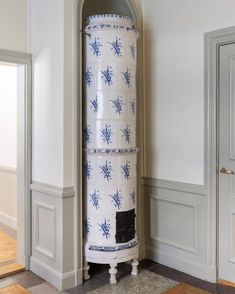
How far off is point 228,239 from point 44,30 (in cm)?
243

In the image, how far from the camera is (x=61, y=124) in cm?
284

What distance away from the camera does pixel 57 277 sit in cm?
289

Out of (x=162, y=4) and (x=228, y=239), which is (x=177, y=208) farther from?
(x=162, y=4)

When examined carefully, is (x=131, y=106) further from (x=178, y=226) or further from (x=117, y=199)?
Answer: (x=178, y=226)

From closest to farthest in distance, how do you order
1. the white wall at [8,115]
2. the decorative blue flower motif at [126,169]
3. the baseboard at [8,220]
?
the decorative blue flower motif at [126,169] → the white wall at [8,115] → the baseboard at [8,220]

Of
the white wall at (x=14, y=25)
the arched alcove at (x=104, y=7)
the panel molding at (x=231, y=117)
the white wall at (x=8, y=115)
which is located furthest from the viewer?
the white wall at (x=8, y=115)

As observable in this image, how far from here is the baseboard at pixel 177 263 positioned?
3052mm

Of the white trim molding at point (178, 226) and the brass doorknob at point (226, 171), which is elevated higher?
the brass doorknob at point (226, 171)

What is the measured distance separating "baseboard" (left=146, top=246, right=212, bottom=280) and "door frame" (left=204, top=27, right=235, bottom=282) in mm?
105

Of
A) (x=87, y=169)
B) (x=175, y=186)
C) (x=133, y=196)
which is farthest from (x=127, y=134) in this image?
(x=175, y=186)

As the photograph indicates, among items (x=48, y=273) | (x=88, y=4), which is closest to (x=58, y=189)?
(x=48, y=273)

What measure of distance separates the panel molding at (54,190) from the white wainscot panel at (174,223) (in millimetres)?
953

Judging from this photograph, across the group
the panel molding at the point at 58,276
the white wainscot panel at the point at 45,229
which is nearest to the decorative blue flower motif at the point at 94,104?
the white wainscot panel at the point at 45,229

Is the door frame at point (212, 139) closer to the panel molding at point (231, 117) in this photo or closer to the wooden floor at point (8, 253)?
the panel molding at point (231, 117)
